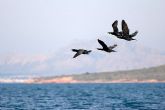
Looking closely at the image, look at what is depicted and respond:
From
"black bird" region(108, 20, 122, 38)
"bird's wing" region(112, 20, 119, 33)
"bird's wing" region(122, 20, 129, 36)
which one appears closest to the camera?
"bird's wing" region(122, 20, 129, 36)

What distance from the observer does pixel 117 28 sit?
77.9 ft

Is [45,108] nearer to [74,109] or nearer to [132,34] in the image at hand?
[74,109]

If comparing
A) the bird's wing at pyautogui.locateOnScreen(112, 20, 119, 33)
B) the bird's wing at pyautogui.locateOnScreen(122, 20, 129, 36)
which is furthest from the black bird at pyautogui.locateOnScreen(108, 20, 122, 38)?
the bird's wing at pyautogui.locateOnScreen(122, 20, 129, 36)

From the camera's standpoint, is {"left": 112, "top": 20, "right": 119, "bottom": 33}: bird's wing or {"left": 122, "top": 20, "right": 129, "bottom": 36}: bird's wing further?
{"left": 112, "top": 20, "right": 119, "bottom": 33}: bird's wing

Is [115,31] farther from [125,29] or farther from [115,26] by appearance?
[125,29]

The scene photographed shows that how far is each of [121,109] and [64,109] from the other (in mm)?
12342

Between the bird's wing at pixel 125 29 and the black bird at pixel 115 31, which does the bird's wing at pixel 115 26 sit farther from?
the bird's wing at pixel 125 29

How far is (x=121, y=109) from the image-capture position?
105188 millimetres

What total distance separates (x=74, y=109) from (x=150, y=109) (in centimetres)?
1637

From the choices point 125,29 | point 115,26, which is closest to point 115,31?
point 115,26

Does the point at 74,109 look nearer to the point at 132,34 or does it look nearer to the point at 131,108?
the point at 131,108

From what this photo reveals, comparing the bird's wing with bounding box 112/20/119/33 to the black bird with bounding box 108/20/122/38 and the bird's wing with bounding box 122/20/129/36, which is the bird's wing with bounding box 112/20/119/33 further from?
the bird's wing with bounding box 122/20/129/36

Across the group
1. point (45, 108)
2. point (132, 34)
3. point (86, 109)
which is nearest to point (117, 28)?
point (132, 34)

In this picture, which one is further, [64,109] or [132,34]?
[64,109]
